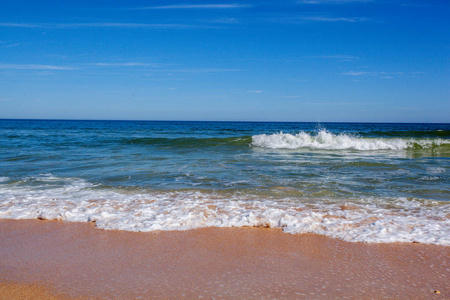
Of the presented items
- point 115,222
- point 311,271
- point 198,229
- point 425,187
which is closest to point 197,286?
point 311,271

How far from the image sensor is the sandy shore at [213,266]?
2686 mm

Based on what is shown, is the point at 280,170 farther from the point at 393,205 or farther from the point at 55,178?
the point at 55,178

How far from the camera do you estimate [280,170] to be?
8.79 metres

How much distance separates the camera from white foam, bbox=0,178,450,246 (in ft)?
13.6

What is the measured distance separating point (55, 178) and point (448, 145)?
64.8ft

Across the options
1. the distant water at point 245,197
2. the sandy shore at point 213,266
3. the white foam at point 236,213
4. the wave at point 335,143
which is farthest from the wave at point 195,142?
the sandy shore at point 213,266

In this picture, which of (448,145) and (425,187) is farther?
(448,145)

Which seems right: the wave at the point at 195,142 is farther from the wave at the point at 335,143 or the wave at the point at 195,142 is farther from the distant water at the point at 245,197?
the distant water at the point at 245,197

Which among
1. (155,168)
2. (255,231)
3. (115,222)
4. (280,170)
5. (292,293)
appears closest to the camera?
(292,293)

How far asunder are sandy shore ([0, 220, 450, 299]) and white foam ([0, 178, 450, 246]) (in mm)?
261

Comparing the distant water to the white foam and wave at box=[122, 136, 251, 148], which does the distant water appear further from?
wave at box=[122, 136, 251, 148]

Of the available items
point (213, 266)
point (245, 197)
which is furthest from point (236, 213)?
point (213, 266)

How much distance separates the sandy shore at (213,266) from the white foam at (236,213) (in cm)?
26

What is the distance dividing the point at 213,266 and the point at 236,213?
5.63ft
